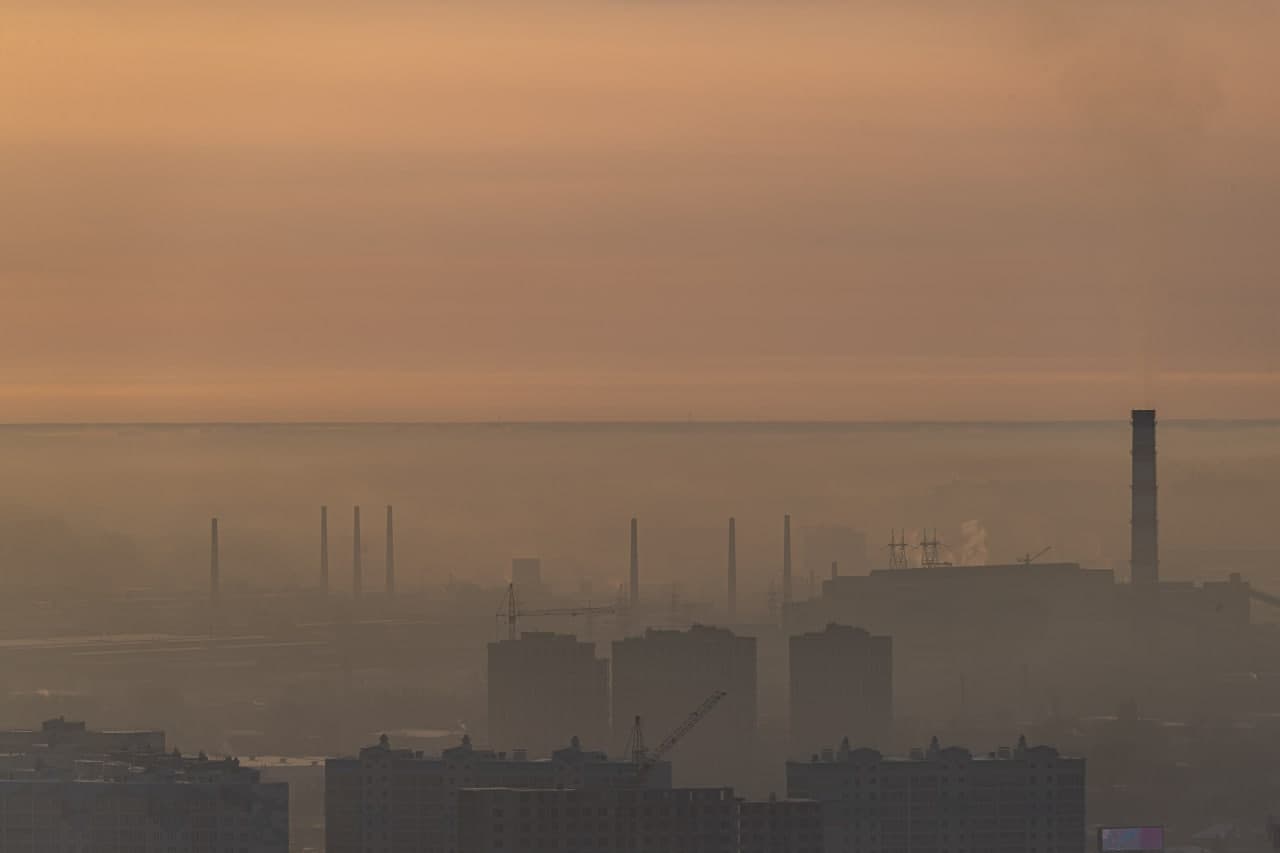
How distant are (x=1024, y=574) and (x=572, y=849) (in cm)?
3754

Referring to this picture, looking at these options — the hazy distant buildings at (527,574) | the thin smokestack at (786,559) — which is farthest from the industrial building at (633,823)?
the hazy distant buildings at (527,574)

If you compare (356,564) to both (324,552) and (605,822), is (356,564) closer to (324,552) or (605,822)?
(324,552)

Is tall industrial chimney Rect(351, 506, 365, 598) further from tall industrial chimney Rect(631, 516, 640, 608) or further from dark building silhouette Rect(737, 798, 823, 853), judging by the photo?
dark building silhouette Rect(737, 798, 823, 853)

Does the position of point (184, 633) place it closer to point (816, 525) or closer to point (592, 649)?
point (816, 525)

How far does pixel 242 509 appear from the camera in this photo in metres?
72.6

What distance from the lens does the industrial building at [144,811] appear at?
2445cm

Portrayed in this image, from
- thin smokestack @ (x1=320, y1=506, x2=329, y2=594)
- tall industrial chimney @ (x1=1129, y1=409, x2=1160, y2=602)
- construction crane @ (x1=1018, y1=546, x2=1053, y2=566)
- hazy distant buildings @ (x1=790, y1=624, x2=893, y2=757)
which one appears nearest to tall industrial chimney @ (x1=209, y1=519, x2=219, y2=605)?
thin smokestack @ (x1=320, y1=506, x2=329, y2=594)

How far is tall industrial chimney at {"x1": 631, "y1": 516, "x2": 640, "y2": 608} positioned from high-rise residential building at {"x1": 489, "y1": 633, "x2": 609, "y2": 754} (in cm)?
1889

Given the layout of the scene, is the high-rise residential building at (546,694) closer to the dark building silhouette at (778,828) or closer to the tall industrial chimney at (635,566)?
the dark building silhouette at (778,828)

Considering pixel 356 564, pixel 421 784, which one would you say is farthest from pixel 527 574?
pixel 421 784

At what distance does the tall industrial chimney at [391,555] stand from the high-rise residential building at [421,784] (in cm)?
4265

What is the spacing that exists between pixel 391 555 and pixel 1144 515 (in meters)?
21.7

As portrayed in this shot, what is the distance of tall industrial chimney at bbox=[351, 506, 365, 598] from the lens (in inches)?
2734

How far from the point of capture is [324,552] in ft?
228
